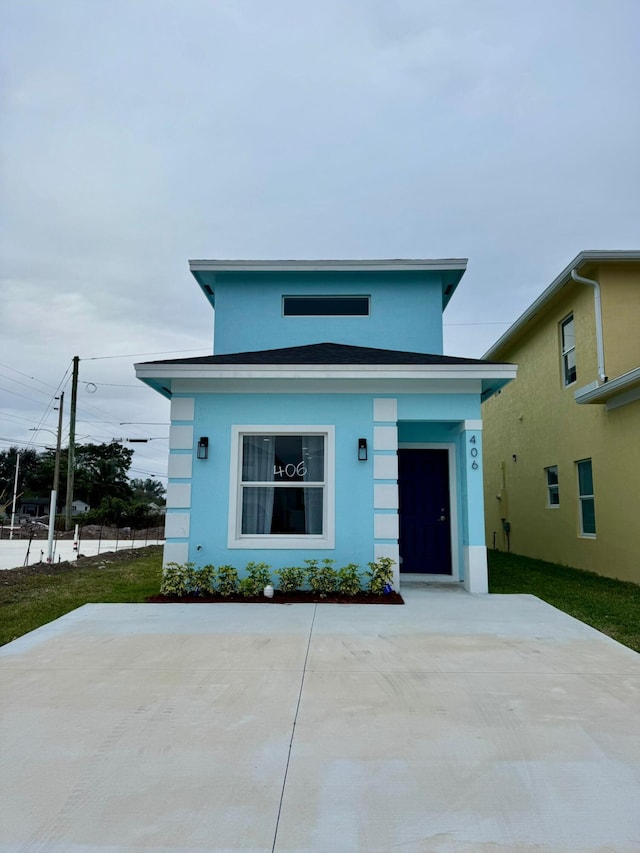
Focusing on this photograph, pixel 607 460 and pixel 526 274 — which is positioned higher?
pixel 526 274

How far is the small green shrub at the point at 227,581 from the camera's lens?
293 inches

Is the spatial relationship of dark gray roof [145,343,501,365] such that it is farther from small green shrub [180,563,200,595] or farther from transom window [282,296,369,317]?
small green shrub [180,563,200,595]

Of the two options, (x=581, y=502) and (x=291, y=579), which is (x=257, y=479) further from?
(x=581, y=502)

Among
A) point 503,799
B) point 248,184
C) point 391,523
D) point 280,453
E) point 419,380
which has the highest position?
point 248,184

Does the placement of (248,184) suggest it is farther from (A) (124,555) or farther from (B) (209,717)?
(B) (209,717)

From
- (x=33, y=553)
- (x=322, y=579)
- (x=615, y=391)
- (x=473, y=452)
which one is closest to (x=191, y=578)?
(x=322, y=579)

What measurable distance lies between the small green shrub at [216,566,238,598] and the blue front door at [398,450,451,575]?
10.1 feet

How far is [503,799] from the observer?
2.62 meters

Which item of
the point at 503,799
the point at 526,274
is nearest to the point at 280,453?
the point at 503,799

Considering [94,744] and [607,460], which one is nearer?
[94,744]

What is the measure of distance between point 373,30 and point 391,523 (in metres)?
8.38

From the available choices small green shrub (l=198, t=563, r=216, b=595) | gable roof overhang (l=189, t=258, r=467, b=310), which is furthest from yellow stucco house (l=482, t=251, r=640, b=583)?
small green shrub (l=198, t=563, r=216, b=595)

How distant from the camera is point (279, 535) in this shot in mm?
7840

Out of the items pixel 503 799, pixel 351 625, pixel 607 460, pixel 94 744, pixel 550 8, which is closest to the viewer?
pixel 503 799
